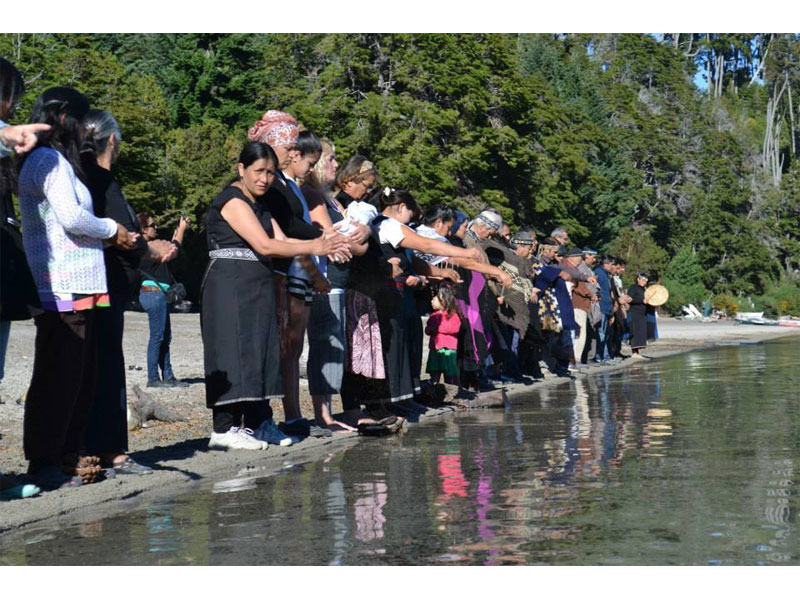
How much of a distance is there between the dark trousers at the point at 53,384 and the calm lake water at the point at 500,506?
2.86 ft

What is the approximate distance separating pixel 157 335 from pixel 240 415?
216 inches

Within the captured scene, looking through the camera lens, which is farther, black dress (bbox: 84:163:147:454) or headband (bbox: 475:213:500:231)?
headband (bbox: 475:213:500:231)

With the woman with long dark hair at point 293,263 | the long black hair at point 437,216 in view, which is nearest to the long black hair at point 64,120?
the woman with long dark hair at point 293,263

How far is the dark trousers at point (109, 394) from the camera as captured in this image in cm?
866

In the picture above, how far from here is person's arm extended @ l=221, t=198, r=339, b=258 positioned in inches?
385

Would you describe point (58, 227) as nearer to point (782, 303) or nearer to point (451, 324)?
point (451, 324)

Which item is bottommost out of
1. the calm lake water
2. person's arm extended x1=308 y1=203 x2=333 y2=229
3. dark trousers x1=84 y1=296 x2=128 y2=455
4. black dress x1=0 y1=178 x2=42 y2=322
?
the calm lake water

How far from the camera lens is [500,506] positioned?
7.00 m

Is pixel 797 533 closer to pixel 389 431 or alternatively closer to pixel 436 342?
pixel 389 431

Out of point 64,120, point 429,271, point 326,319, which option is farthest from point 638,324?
point 64,120

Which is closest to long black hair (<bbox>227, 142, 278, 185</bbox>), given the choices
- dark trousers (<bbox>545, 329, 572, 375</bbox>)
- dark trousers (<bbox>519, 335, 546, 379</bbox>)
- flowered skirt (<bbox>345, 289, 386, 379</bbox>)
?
flowered skirt (<bbox>345, 289, 386, 379</bbox>)

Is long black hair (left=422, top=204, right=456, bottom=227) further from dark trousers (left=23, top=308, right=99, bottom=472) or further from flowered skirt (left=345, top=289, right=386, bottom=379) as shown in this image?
dark trousers (left=23, top=308, right=99, bottom=472)

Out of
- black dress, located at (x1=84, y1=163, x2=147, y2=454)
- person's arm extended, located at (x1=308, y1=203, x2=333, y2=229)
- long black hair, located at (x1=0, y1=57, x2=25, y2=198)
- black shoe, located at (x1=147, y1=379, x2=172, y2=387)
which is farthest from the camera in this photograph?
black shoe, located at (x1=147, y1=379, x2=172, y2=387)

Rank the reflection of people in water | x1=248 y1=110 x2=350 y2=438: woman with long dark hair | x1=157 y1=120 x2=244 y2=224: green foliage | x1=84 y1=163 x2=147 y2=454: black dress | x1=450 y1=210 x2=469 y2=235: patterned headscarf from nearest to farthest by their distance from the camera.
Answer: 1. the reflection of people in water
2. x1=84 y1=163 x2=147 y2=454: black dress
3. x1=248 y1=110 x2=350 y2=438: woman with long dark hair
4. x1=450 y1=210 x2=469 y2=235: patterned headscarf
5. x1=157 y1=120 x2=244 y2=224: green foliage
